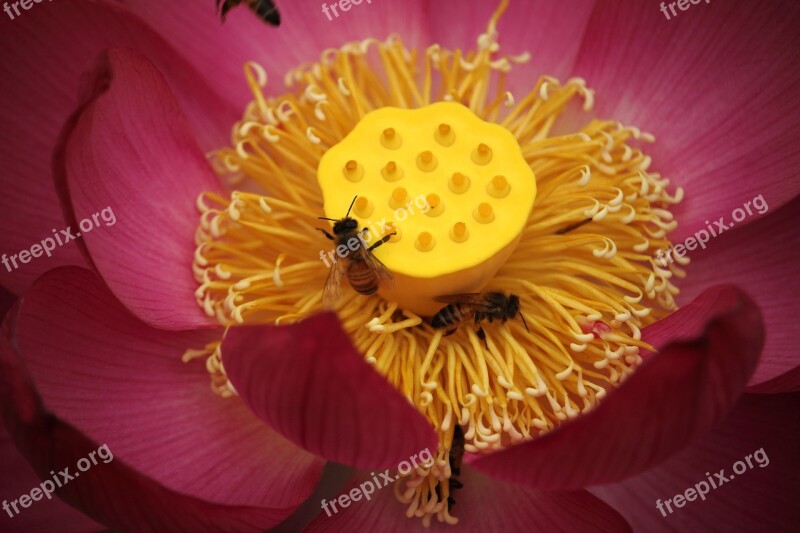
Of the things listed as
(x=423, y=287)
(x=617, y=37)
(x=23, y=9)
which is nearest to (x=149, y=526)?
(x=423, y=287)

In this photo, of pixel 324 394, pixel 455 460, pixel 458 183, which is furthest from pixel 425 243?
pixel 324 394

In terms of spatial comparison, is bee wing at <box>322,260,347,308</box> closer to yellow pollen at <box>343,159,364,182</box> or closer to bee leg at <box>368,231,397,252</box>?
bee leg at <box>368,231,397,252</box>

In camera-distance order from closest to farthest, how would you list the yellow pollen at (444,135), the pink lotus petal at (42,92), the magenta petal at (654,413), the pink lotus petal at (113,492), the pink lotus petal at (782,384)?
the magenta petal at (654,413)
the pink lotus petal at (113,492)
the pink lotus petal at (782,384)
the pink lotus petal at (42,92)
the yellow pollen at (444,135)

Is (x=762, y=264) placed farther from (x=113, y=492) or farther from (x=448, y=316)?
(x=113, y=492)

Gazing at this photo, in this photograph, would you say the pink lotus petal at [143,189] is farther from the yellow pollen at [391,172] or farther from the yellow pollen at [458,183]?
the yellow pollen at [458,183]

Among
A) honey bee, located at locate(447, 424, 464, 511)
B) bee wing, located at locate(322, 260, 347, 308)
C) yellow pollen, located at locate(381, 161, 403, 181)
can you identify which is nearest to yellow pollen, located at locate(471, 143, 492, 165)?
yellow pollen, located at locate(381, 161, 403, 181)

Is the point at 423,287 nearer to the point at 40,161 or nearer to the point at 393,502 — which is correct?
the point at 393,502

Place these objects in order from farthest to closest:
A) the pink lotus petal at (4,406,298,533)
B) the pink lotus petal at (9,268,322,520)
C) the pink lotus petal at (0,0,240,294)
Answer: the pink lotus petal at (0,0,240,294) < the pink lotus petal at (9,268,322,520) < the pink lotus petal at (4,406,298,533)

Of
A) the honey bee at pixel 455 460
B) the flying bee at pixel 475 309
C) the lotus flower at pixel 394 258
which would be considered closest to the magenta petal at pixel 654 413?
the lotus flower at pixel 394 258
